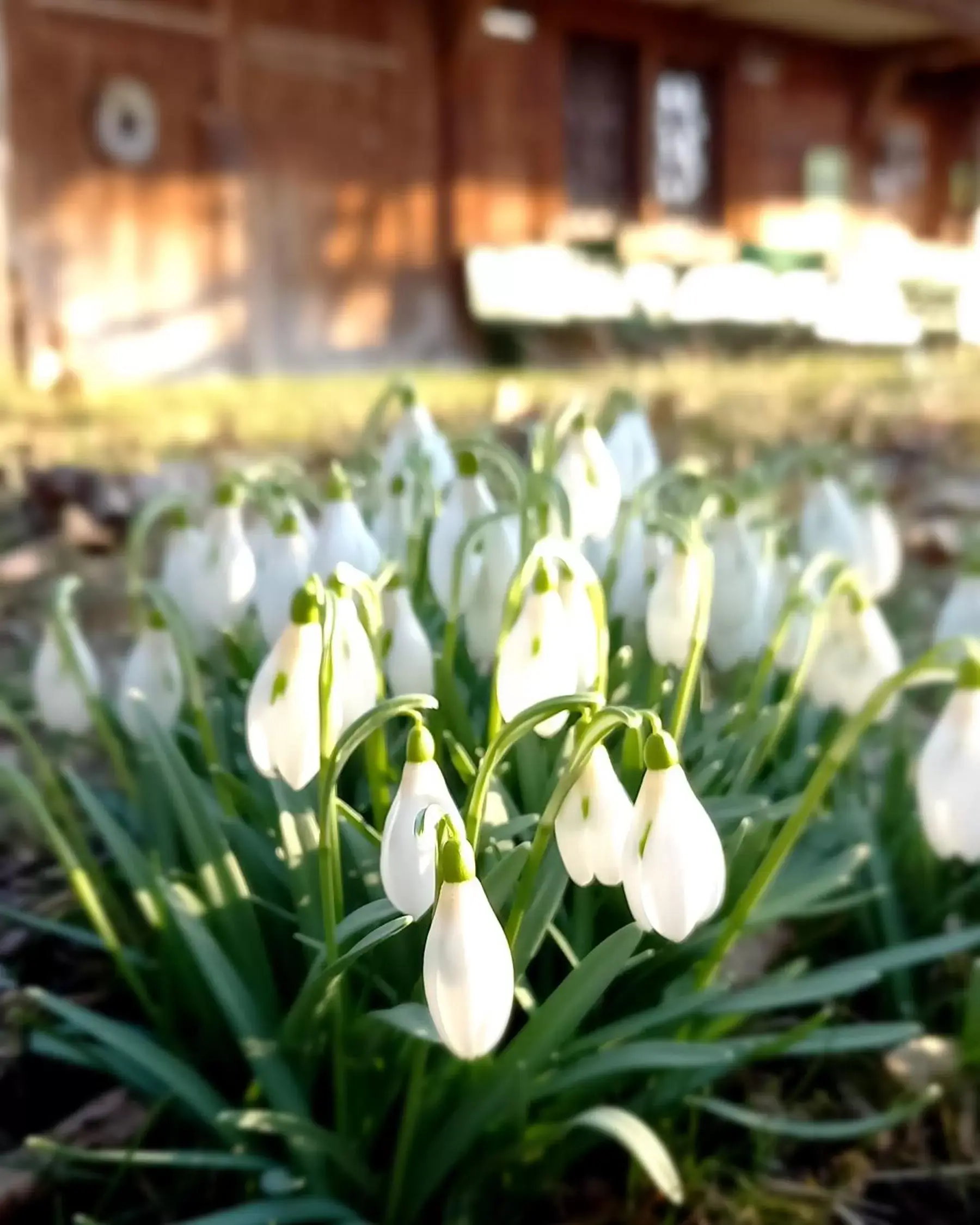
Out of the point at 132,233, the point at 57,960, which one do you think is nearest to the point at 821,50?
the point at 132,233

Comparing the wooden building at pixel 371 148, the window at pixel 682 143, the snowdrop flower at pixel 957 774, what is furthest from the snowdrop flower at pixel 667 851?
the window at pixel 682 143

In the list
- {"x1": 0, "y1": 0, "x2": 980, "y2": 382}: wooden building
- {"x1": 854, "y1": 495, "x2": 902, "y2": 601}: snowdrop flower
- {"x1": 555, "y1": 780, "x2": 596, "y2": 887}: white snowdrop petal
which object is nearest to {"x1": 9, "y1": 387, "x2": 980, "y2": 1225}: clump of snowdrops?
{"x1": 555, "y1": 780, "x2": 596, "y2": 887}: white snowdrop petal

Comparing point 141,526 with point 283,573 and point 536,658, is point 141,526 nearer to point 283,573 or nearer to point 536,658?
point 283,573

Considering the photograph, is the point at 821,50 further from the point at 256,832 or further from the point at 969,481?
the point at 256,832

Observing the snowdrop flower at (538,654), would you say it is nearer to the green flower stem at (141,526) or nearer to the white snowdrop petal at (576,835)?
the white snowdrop petal at (576,835)

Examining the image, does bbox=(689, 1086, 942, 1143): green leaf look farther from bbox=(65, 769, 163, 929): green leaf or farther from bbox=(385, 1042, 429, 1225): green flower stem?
bbox=(65, 769, 163, 929): green leaf

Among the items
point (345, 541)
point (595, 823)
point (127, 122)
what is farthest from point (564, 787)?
point (127, 122)
